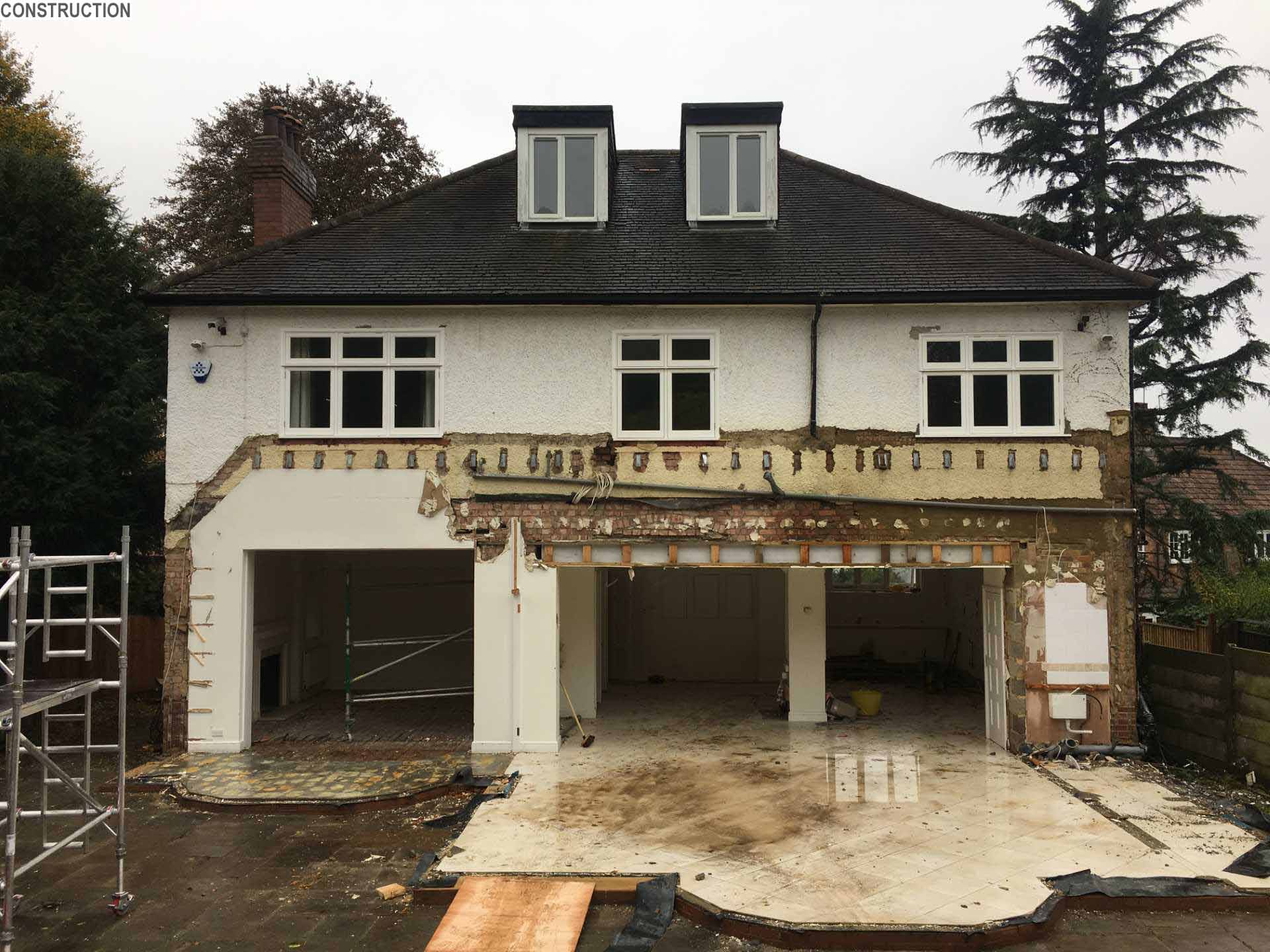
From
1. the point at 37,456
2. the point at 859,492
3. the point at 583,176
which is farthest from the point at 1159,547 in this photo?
the point at 37,456

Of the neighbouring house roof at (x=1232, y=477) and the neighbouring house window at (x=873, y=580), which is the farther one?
the neighbouring house roof at (x=1232, y=477)

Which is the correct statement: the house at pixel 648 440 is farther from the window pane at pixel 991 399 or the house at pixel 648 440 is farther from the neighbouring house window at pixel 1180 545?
the neighbouring house window at pixel 1180 545

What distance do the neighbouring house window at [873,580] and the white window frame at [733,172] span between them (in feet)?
25.3

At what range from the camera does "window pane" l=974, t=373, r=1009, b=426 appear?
10.9m

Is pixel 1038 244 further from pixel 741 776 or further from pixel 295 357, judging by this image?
pixel 295 357

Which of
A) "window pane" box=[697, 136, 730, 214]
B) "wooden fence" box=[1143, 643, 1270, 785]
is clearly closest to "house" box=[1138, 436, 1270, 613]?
Answer: "wooden fence" box=[1143, 643, 1270, 785]

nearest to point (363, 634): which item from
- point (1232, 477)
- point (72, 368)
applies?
point (72, 368)

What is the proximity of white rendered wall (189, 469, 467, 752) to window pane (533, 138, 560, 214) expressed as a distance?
445cm

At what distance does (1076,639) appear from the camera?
1052cm

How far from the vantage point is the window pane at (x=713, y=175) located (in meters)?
12.6

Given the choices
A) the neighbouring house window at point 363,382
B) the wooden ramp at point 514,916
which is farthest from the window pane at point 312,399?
the wooden ramp at point 514,916

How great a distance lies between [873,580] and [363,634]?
1016cm

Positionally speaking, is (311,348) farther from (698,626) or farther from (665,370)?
(698,626)

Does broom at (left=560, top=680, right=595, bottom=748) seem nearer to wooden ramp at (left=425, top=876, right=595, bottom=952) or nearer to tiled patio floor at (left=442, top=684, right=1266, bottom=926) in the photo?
tiled patio floor at (left=442, top=684, right=1266, bottom=926)
